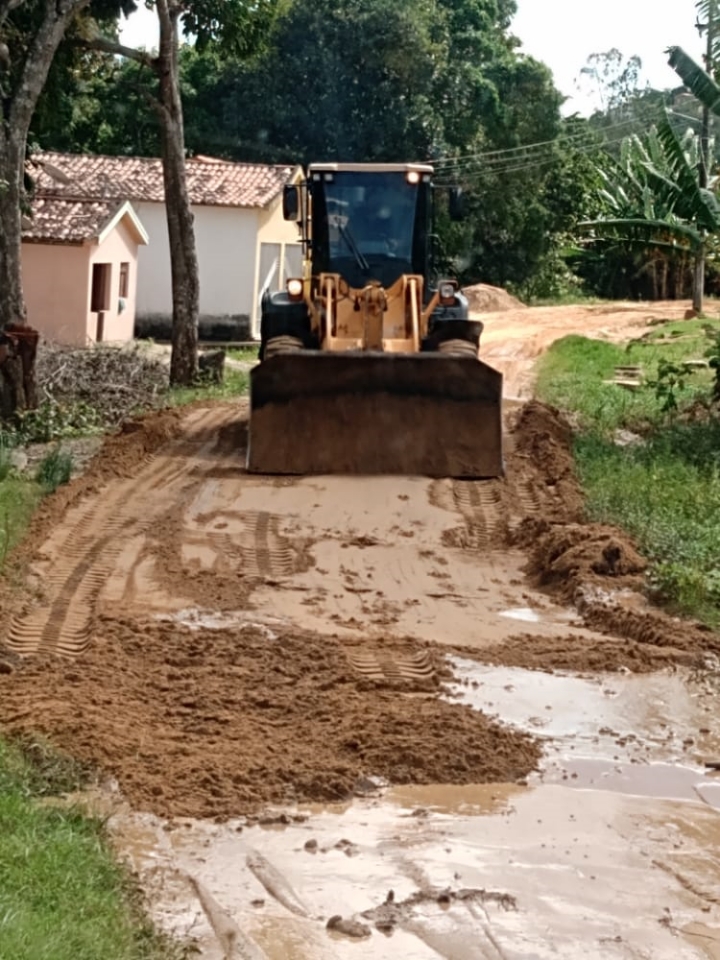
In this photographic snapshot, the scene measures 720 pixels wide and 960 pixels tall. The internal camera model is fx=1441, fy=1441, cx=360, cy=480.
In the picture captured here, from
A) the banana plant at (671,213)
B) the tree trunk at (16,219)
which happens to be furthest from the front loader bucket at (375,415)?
the banana plant at (671,213)

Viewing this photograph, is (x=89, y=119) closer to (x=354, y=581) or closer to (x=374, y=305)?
(x=374, y=305)

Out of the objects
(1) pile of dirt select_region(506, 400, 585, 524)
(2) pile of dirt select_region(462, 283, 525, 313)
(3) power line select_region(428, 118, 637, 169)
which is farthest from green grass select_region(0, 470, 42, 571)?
(3) power line select_region(428, 118, 637, 169)

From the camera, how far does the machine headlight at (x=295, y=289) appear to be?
15.9m

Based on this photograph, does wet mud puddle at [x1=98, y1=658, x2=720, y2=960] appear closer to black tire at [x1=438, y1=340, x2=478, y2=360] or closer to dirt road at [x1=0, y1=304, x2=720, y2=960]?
dirt road at [x1=0, y1=304, x2=720, y2=960]

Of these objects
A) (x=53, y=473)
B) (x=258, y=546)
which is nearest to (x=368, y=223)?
(x=53, y=473)

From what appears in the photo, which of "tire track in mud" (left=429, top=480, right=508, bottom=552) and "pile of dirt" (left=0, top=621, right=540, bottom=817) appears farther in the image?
"tire track in mud" (left=429, top=480, right=508, bottom=552)

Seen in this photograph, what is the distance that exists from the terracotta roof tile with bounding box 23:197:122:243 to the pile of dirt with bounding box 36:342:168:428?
5.40 metres

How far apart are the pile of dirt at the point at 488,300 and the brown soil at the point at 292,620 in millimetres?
29616

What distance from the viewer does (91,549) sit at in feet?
34.8

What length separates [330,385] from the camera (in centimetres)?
1345

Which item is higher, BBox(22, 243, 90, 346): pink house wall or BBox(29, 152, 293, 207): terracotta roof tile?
BBox(29, 152, 293, 207): terracotta roof tile

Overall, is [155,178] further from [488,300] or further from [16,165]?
[16,165]

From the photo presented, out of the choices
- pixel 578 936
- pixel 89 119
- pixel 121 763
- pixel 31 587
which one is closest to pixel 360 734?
pixel 121 763

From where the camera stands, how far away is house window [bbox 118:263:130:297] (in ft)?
108
